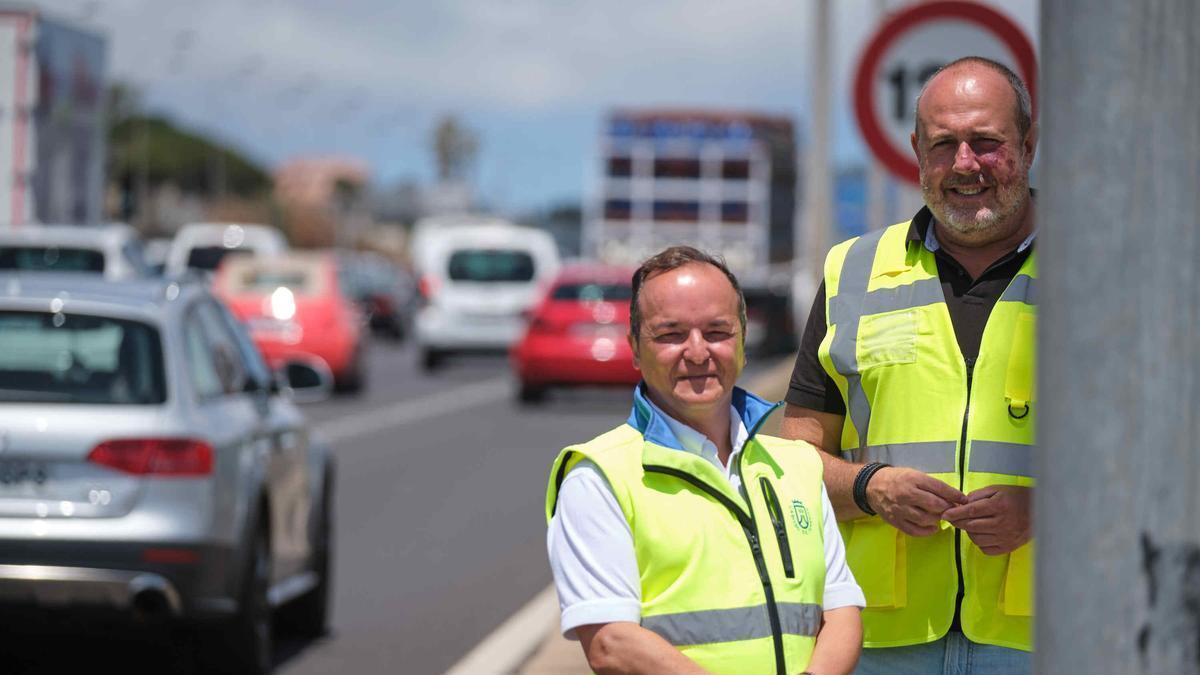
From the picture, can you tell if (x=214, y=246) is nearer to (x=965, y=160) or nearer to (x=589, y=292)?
(x=589, y=292)

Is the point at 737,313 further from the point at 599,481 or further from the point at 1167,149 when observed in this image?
the point at 1167,149

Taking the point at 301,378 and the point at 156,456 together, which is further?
the point at 301,378

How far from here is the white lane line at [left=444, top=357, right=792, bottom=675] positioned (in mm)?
9125

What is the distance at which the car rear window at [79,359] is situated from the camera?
8539 mm

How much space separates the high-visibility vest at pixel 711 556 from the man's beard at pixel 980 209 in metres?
0.59

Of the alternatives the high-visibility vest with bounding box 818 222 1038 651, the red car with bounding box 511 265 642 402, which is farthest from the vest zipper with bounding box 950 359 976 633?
the red car with bounding box 511 265 642 402

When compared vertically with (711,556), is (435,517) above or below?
below

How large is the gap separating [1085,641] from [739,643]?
136cm

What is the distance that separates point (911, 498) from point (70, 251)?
1644cm

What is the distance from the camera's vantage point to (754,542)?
341 centimetres

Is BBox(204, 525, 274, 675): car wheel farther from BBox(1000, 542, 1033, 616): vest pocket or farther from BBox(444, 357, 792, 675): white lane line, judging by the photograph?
BBox(1000, 542, 1033, 616): vest pocket

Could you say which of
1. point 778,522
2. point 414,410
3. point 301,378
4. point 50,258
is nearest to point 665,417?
point 778,522

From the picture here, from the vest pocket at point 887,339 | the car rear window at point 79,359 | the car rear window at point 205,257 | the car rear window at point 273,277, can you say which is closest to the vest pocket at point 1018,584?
the vest pocket at point 887,339

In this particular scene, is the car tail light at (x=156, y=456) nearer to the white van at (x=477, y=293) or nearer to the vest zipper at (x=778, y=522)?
the vest zipper at (x=778, y=522)
